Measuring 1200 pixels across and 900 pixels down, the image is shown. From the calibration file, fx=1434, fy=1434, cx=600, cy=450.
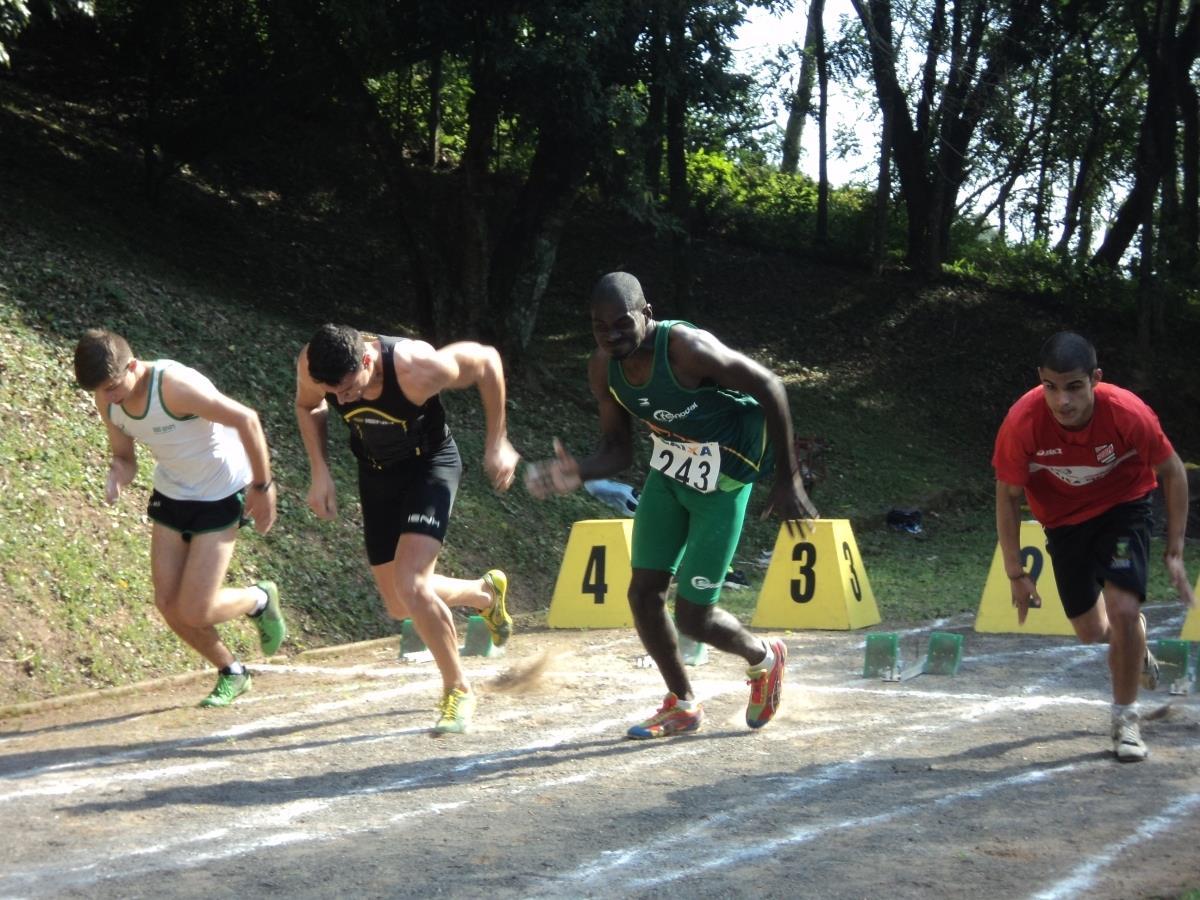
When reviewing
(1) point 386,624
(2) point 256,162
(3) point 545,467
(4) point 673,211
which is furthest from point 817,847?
(2) point 256,162

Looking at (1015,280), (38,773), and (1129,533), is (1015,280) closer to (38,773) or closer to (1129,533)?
(1129,533)

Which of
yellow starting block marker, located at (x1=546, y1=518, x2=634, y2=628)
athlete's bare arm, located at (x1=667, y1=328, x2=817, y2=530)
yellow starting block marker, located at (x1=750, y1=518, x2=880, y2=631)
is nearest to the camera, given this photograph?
athlete's bare arm, located at (x1=667, y1=328, x2=817, y2=530)

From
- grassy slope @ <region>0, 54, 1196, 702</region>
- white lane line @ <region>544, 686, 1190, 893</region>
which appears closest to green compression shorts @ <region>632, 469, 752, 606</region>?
white lane line @ <region>544, 686, 1190, 893</region>

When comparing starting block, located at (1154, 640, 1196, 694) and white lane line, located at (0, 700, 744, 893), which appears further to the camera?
starting block, located at (1154, 640, 1196, 694)

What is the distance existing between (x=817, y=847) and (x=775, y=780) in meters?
1.00

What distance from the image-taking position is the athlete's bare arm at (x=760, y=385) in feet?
19.6

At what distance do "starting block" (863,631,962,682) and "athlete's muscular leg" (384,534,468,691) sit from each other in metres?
2.63

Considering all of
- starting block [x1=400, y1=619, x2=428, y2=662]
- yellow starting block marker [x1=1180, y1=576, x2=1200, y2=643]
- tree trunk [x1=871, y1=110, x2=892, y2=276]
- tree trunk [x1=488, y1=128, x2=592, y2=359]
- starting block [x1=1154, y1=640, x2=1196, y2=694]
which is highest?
tree trunk [x1=871, y1=110, x2=892, y2=276]

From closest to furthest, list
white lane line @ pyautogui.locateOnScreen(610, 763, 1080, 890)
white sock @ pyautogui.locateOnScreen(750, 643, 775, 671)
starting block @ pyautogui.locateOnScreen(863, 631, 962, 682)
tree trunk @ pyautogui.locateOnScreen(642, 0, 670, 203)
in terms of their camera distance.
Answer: white lane line @ pyautogui.locateOnScreen(610, 763, 1080, 890), white sock @ pyautogui.locateOnScreen(750, 643, 775, 671), starting block @ pyautogui.locateOnScreen(863, 631, 962, 682), tree trunk @ pyautogui.locateOnScreen(642, 0, 670, 203)

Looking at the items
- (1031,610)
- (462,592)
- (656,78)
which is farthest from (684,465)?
(656,78)

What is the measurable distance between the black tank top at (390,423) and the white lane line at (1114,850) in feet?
11.6

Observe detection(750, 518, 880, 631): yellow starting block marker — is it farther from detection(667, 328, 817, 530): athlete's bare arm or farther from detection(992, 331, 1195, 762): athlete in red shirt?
detection(667, 328, 817, 530): athlete's bare arm

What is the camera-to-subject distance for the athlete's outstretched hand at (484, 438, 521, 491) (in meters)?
6.49

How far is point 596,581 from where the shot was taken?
10.6 m
